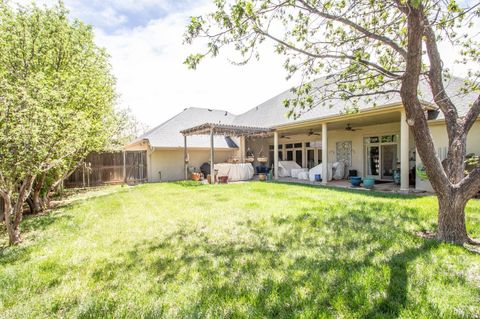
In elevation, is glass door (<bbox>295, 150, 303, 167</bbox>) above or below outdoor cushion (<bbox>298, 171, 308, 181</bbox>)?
above

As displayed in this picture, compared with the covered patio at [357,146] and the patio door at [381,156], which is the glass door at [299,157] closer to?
the covered patio at [357,146]

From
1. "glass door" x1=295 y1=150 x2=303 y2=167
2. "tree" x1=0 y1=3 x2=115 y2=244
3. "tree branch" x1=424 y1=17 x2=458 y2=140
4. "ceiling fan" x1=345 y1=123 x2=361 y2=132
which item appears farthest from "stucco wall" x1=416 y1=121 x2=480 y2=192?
"tree" x1=0 y1=3 x2=115 y2=244

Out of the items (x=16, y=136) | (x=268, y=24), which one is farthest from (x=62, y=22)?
(x=268, y=24)

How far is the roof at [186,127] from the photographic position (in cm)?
1639

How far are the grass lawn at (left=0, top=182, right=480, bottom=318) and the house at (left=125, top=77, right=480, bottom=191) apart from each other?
4230 mm

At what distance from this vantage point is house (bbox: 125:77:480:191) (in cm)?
928

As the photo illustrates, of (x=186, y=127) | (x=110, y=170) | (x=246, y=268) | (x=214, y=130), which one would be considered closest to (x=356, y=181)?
(x=214, y=130)

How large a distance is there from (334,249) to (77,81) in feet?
22.5

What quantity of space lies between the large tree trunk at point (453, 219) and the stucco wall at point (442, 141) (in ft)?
20.2

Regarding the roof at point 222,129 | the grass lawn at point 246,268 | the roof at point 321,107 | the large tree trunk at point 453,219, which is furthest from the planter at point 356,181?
the large tree trunk at point 453,219

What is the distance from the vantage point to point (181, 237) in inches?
190

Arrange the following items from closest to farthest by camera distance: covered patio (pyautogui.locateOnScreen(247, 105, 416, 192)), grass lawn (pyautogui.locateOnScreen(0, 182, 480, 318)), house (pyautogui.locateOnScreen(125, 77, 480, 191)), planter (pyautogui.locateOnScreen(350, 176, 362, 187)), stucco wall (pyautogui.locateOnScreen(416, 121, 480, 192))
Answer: grass lawn (pyautogui.locateOnScreen(0, 182, 480, 318)) → stucco wall (pyautogui.locateOnScreen(416, 121, 480, 192)) → house (pyautogui.locateOnScreen(125, 77, 480, 191)) → planter (pyautogui.locateOnScreen(350, 176, 362, 187)) → covered patio (pyautogui.locateOnScreen(247, 105, 416, 192))

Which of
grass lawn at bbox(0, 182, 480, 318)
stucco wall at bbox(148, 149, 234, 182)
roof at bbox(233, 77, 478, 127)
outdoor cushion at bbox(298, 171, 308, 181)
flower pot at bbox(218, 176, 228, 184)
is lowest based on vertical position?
grass lawn at bbox(0, 182, 480, 318)

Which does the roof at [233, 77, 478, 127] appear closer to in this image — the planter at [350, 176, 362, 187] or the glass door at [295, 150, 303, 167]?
the planter at [350, 176, 362, 187]
